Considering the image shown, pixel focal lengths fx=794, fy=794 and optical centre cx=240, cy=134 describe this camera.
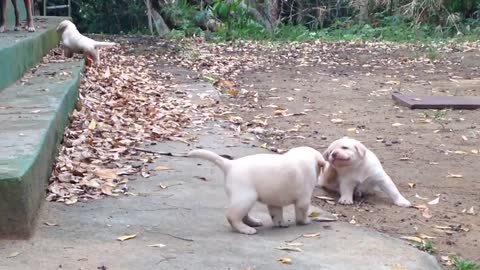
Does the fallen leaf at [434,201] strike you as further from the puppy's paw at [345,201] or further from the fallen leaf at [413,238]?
the fallen leaf at [413,238]

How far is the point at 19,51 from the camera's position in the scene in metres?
6.59

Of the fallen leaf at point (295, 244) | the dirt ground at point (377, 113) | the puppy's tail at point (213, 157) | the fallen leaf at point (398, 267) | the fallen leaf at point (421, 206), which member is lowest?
the dirt ground at point (377, 113)

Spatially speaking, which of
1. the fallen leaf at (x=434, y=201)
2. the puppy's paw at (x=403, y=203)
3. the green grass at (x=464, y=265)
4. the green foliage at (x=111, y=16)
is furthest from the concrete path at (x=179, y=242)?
the green foliage at (x=111, y=16)

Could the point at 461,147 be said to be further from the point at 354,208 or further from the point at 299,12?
the point at 299,12

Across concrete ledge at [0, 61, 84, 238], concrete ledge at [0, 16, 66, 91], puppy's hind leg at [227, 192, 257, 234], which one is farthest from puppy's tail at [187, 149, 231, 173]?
concrete ledge at [0, 16, 66, 91]

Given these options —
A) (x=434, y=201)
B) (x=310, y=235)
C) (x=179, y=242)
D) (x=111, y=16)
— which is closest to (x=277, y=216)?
A: (x=310, y=235)

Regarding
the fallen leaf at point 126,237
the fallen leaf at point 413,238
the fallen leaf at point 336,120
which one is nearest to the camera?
the fallen leaf at point 126,237

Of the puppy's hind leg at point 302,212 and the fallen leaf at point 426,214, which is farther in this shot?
the fallen leaf at point 426,214

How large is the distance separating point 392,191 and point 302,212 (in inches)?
36.9

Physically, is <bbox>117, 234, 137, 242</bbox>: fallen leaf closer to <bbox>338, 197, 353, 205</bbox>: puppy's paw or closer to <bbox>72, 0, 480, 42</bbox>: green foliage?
<bbox>338, 197, 353, 205</bbox>: puppy's paw

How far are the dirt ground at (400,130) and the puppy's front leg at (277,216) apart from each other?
1.49 feet

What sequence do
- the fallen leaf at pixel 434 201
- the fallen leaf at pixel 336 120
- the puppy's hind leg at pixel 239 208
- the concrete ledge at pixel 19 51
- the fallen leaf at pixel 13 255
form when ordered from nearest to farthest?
the fallen leaf at pixel 13 255, the puppy's hind leg at pixel 239 208, the fallen leaf at pixel 434 201, the concrete ledge at pixel 19 51, the fallen leaf at pixel 336 120

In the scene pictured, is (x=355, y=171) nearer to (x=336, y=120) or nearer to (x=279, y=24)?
(x=336, y=120)

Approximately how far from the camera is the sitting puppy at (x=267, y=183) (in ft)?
12.3
